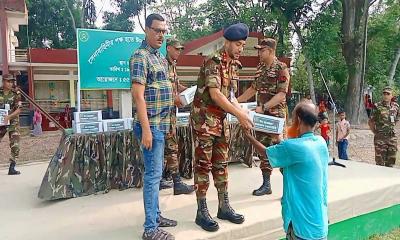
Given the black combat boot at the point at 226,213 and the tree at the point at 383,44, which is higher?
the tree at the point at 383,44

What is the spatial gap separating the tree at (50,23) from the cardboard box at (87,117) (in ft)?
73.8

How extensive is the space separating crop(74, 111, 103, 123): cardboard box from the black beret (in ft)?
5.24

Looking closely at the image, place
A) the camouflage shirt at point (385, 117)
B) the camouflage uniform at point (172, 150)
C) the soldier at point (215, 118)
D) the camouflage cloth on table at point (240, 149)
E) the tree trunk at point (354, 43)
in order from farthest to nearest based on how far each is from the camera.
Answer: the tree trunk at point (354, 43), the camouflage shirt at point (385, 117), the camouflage cloth on table at point (240, 149), the camouflage uniform at point (172, 150), the soldier at point (215, 118)

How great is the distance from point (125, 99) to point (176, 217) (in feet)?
5.74

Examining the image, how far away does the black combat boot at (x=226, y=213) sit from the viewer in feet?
8.79

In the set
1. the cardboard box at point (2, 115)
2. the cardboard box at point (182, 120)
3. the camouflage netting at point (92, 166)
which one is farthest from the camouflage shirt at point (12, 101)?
the cardboard box at point (182, 120)

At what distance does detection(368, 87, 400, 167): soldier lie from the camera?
5445mm

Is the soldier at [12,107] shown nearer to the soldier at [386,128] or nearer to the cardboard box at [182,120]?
the cardboard box at [182,120]

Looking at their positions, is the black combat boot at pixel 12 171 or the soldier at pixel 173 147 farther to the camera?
the black combat boot at pixel 12 171

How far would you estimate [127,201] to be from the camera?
3.23 meters

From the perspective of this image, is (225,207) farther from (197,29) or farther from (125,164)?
(197,29)

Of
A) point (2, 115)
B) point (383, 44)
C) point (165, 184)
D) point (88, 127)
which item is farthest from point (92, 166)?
point (383, 44)

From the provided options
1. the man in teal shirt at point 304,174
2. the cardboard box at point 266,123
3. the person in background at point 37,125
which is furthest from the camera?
the person in background at point 37,125

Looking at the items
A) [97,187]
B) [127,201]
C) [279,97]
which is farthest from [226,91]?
[97,187]
